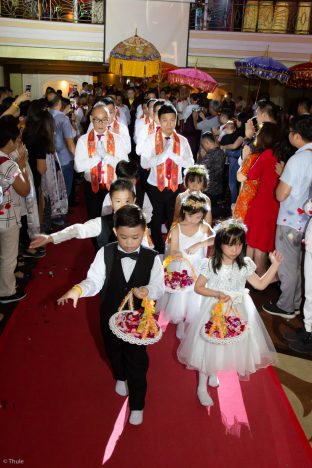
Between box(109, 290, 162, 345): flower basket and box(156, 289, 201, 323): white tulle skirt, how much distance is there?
1.09 metres

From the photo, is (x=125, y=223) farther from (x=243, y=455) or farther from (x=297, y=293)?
(x=297, y=293)

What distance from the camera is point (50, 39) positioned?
1394cm

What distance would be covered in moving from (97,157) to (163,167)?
76 cm

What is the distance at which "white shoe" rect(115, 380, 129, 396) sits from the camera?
3.18m

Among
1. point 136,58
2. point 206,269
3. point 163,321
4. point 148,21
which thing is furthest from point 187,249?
point 148,21

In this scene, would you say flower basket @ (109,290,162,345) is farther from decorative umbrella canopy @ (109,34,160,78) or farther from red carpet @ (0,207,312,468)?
decorative umbrella canopy @ (109,34,160,78)

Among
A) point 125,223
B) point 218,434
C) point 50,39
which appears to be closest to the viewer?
point 125,223

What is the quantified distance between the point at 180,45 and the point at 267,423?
11055 millimetres

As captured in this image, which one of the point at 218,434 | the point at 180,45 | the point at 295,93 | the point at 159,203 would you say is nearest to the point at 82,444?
the point at 218,434

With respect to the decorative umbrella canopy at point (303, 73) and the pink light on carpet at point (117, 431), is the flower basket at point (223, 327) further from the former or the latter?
the decorative umbrella canopy at point (303, 73)

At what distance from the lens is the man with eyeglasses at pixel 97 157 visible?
4961mm

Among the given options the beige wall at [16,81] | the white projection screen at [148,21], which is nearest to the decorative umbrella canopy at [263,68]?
the white projection screen at [148,21]

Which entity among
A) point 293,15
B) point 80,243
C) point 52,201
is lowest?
point 80,243

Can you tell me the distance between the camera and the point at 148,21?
11750 millimetres
